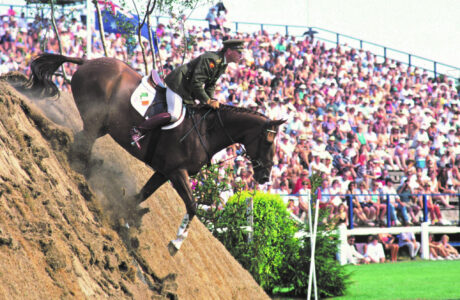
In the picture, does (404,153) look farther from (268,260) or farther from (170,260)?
(170,260)

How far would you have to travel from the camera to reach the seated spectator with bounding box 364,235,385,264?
58.5 feet

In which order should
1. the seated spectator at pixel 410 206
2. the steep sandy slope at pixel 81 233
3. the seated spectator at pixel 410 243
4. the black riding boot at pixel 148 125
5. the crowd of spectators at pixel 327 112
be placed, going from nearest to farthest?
the steep sandy slope at pixel 81 233, the black riding boot at pixel 148 125, the crowd of spectators at pixel 327 112, the seated spectator at pixel 410 243, the seated spectator at pixel 410 206

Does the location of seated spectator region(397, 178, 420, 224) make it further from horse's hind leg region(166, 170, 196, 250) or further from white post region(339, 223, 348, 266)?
horse's hind leg region(166, 170, 196, 250)

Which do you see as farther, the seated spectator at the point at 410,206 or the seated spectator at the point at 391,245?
the seated spectator at the point at 410,206

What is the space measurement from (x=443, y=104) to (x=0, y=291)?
1017 inches

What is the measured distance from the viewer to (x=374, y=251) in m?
17.9

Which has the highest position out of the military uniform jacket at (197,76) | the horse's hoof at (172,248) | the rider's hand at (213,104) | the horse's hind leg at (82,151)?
the military uniform jacket at (197,76)

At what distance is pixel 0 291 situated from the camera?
4.82 metres

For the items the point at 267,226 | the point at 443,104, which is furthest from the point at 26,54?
the point at 443,104

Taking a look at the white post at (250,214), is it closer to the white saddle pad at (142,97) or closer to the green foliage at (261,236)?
the green foliage at (261,236)

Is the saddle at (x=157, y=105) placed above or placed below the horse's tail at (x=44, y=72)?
below

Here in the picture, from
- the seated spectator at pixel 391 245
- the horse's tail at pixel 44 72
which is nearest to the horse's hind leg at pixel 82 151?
the horse's tail at pixel 44 72

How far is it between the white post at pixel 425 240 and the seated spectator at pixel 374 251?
1.66m

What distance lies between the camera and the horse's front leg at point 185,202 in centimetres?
830
